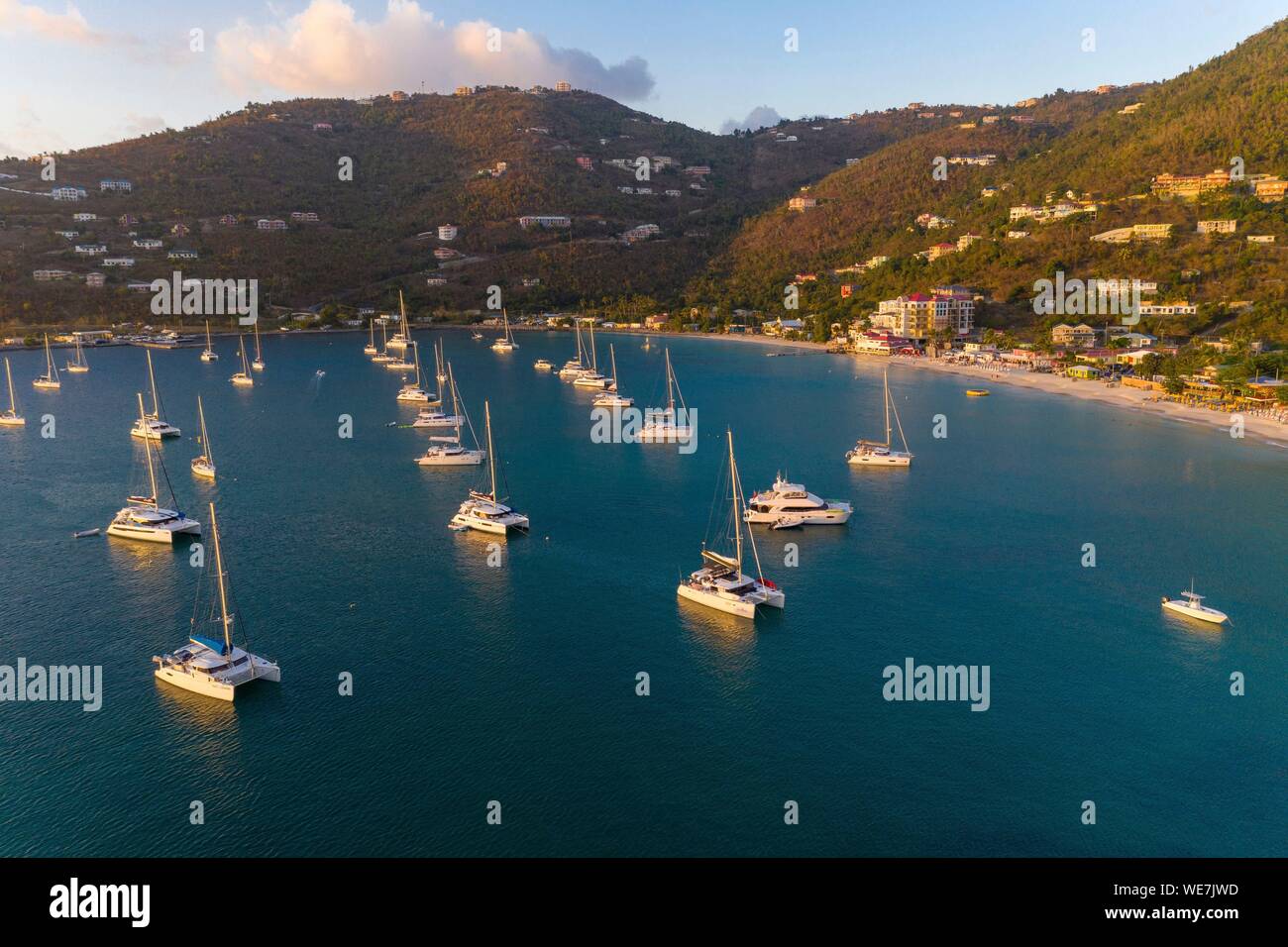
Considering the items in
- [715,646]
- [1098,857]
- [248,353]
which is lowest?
[1098,857]

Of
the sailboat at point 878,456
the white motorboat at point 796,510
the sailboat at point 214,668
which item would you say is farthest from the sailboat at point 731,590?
the sailboat at point 878,456

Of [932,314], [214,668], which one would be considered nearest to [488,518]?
[214,668]

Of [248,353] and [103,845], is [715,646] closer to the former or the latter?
[103,845]

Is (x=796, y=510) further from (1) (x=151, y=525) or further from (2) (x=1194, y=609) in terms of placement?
(1) (x=151, y=525)

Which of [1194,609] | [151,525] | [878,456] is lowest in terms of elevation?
[1194,609]

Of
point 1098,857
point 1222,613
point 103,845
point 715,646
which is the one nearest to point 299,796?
point 103,845

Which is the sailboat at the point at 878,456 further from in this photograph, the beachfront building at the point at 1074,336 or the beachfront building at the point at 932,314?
the beachfront building at the point at 932,314

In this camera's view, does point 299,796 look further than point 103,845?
Yes

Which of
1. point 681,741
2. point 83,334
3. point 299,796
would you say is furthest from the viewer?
point 83,334
